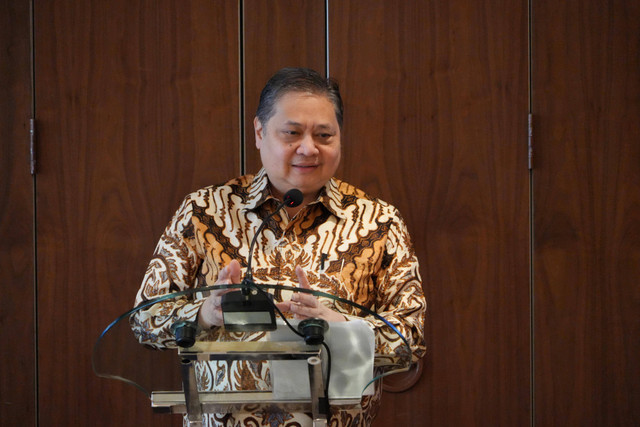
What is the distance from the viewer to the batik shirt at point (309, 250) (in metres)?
1.88

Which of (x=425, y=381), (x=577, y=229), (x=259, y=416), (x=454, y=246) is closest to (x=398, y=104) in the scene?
(x=454, y=246)

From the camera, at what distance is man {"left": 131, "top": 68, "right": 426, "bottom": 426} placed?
1.91 metres

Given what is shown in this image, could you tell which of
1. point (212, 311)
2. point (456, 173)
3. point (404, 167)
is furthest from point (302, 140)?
point (456, 173)

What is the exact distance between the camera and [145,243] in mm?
2779

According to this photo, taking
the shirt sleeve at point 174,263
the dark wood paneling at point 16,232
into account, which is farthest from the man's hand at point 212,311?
the dark wood paneling at point 16,232

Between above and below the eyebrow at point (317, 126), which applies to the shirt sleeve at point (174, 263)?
Answer: below

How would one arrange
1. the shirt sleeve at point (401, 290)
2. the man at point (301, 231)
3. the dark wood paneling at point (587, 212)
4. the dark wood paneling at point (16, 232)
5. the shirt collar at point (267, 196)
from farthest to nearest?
the dark wood paneling at point (587, 212), the dark wood paneling at point (16, 232), the shirt collar at point (267, 196), the man at point (301, 231), the shirt sleeve at point (401, 290)

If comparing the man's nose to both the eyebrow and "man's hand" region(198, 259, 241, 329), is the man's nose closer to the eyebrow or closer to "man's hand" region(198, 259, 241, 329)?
the eyebrow

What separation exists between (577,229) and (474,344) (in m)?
0.61

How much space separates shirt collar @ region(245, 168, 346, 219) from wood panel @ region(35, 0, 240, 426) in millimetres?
746

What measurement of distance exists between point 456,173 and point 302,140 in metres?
1.04

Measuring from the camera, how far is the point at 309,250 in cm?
196

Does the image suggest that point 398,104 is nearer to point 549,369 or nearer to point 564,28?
point 564,28

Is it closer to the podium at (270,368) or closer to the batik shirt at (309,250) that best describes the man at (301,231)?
the batik shirt at (309,250)
